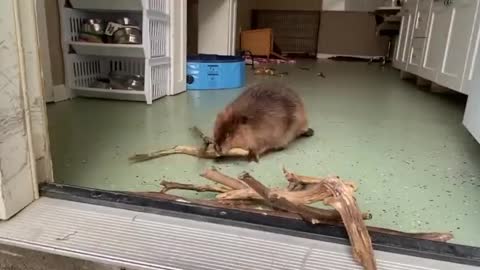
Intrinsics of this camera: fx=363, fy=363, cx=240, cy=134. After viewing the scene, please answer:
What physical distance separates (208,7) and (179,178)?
95.3 inches

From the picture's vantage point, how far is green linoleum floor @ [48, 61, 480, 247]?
84cm

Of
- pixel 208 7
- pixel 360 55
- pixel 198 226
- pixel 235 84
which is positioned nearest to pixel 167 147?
pixel 198 226

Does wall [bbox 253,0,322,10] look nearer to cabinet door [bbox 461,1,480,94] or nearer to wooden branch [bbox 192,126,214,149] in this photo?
cabinet door [bbox 461,1,480,94]

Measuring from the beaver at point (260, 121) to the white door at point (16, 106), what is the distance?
0.51 metres

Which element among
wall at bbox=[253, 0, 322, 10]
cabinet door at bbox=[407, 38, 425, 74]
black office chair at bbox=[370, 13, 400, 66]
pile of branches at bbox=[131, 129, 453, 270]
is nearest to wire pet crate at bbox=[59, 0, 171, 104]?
pile of branches at bbox=[131, 129, 453, 270]

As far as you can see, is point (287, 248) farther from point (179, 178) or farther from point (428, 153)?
point (428, 153)

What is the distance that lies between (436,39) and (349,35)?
411 centimetres

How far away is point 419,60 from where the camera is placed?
8.98 ft

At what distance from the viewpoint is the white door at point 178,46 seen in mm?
2090

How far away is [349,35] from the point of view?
6250 millimetres

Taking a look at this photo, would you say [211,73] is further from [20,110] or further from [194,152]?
[20,110]

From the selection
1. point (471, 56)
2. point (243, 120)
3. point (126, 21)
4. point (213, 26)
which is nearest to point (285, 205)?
point (243, 120)

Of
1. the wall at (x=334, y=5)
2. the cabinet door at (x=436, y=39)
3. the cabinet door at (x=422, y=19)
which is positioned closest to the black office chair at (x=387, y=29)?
the wall at (x=334, y=5)

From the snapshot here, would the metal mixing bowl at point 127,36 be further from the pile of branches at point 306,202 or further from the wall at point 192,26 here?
the wall at point 192,26
